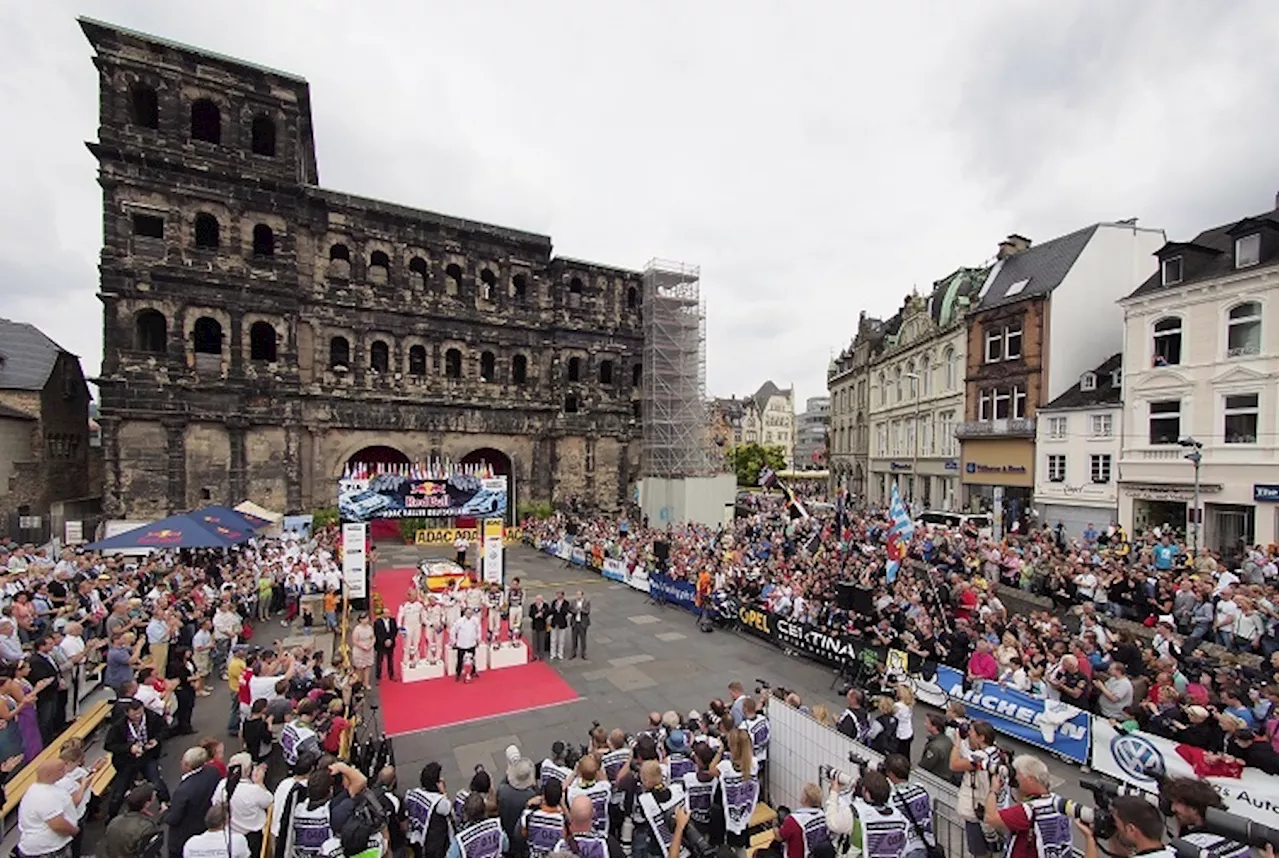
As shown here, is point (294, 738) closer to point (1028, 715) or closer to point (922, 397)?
point (1028, 715)

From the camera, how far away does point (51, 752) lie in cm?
842

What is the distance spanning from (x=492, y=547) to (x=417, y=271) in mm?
23389

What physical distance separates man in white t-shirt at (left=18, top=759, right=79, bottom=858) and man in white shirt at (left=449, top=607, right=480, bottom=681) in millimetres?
7946

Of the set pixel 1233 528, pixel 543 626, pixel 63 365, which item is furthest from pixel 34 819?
pixel 63 365

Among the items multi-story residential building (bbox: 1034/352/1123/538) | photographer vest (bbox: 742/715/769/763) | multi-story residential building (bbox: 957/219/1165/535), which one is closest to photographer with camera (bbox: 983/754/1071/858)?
photographer vest (bbox: 742/715/769/763)

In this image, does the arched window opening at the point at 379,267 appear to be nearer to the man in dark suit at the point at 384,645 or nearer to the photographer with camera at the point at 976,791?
the man in dark suit at the point at 384,645

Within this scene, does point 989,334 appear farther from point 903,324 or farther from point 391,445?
point 391,445

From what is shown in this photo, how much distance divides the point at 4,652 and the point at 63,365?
116 ft

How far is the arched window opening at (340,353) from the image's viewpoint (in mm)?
33312

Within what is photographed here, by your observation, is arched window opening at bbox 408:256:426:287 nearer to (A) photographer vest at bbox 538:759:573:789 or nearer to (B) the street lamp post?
(A) photographer vest at bbox 538:759:573:789

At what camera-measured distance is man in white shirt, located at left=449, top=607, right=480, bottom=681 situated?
13258mm

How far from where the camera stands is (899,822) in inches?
203

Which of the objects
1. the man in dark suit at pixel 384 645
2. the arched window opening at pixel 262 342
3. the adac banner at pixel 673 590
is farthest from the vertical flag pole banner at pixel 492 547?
the arched window opening at pixel 262 342

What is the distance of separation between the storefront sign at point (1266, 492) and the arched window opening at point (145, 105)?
153 ft
